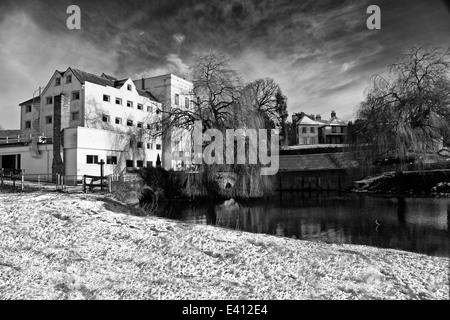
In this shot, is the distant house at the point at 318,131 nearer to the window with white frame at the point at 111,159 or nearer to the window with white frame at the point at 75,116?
the window with white frame at the point at 111,159

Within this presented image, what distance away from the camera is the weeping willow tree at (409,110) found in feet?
80.0

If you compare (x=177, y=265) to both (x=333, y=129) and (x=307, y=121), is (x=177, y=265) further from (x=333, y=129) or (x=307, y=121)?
(x=333, y=129)

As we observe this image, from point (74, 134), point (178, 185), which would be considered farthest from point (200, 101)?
point (74, 134)

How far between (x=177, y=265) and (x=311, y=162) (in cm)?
3798

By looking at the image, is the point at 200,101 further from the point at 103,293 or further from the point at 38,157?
the point at 103,293

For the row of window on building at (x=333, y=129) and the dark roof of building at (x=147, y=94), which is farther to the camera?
the row of window on building at (x=333, y=129)

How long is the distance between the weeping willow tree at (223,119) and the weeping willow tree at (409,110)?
8835 mm

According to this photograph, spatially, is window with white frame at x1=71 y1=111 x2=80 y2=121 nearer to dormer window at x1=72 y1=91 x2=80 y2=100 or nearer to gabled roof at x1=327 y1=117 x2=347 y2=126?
dormer window at x1=72 y1=91 x2=80 y2=100

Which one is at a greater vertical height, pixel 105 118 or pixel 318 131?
pixel 318 131

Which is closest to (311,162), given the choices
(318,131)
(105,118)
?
(318,131)

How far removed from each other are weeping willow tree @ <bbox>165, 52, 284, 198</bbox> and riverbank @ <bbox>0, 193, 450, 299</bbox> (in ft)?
46.9

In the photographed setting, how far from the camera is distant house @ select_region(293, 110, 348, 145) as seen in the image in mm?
61438

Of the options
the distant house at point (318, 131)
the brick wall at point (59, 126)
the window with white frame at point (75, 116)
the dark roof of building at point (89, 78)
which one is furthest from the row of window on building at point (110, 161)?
the distant house at point (318, 131)

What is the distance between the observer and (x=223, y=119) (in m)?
23.0
